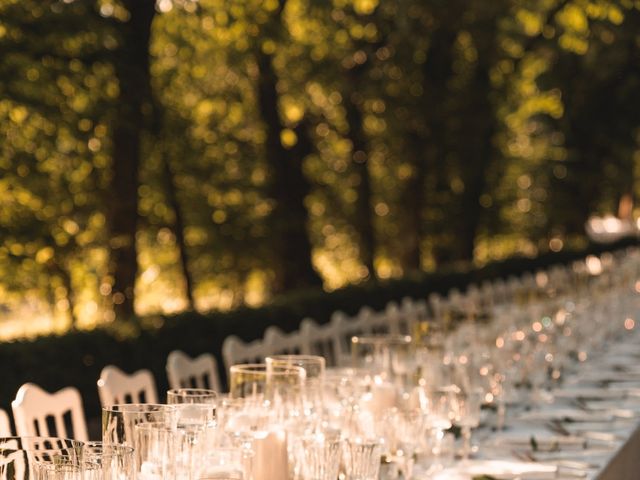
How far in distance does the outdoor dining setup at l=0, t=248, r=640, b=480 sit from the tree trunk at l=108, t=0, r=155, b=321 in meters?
3.92

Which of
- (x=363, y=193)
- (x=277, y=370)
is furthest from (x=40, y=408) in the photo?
(x=363, y=193)

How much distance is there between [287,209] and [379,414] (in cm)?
1199

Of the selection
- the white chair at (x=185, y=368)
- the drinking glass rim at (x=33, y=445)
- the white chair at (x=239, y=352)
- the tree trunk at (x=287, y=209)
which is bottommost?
the drinking glass rim at (x=33, y=445)

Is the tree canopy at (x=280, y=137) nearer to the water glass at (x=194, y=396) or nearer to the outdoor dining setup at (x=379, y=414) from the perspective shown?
the outdoor dining setup at (x=379, y=414)

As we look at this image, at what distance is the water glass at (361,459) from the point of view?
3523 millimetres

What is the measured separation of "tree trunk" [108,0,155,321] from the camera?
36.3 feet

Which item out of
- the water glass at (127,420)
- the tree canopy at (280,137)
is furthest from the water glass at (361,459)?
the tree canopy at (280,137)

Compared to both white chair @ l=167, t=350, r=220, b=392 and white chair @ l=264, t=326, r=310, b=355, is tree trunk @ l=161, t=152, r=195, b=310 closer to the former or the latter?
white chair @ l=264, t=326, r=310, b=355

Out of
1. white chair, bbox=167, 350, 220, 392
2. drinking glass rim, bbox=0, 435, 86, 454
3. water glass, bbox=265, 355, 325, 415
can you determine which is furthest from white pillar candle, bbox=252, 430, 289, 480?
white chair, bbox=167, 350, 220, 392

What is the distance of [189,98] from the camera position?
65.5 feet

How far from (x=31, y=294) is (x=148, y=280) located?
630 centimetres

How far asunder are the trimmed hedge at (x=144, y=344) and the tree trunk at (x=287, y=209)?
253 centimetres

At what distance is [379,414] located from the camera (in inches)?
168

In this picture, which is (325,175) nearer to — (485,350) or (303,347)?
(303,347)
